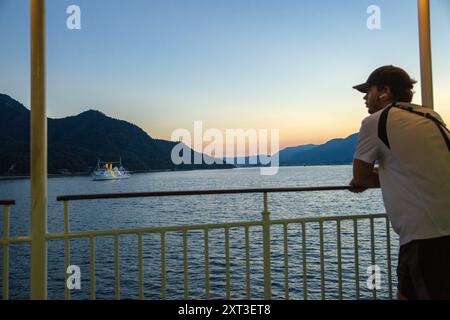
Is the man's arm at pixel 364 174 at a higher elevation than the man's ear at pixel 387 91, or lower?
lower

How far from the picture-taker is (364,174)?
47.3 inches

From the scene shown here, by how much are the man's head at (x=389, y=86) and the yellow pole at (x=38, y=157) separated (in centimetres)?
167

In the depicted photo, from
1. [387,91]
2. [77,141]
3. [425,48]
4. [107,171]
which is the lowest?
[107,171]

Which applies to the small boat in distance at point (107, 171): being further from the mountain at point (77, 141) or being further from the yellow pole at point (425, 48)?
the yellow pole at point (425, 48)

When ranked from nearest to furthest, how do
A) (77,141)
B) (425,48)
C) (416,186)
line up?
1. (416,186)
2. (425,48)
3. (77,141)

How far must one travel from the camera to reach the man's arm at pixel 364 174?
1182 mm

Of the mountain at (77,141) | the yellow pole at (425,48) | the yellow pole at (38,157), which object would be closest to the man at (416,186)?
the yellow pole at (425,48)

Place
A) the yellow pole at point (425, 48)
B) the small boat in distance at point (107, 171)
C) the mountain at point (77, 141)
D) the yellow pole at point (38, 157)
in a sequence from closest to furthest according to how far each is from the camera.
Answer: the yellow pole at point (38, 157)
the yellow pole at point (425, 48)
the mountain at point (77, 141)
the small boat in distance at point (107, 171)

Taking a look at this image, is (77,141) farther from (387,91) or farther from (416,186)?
(416,186)

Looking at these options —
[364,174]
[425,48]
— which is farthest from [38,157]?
[425,48]

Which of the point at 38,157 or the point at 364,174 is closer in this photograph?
the point at 364,174

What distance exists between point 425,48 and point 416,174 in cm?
161
